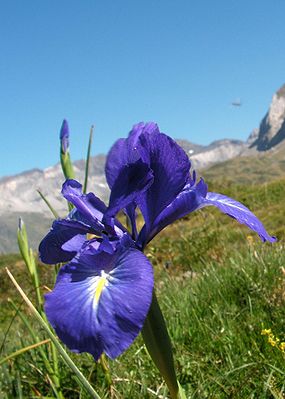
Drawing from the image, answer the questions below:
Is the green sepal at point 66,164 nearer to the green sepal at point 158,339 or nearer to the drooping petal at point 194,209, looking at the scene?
the drooping petal at point 194,209

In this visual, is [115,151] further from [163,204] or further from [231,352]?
[231,352]

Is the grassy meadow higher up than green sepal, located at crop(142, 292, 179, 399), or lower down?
lower down

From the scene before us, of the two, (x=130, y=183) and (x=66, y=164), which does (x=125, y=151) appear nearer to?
(x=130, y=183)

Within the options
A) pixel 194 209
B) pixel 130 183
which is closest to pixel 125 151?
pixel 130 183

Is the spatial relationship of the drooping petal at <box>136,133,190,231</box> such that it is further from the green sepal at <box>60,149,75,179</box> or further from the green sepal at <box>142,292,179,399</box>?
the green sepal at <box>60,149,75,179</box>

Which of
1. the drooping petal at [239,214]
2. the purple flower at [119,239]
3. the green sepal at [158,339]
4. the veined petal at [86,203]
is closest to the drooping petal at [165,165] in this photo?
the purple flower at [119,239]

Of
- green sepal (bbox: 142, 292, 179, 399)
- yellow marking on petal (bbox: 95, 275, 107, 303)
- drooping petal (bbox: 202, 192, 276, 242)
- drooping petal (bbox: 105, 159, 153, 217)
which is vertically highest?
drooping petal (bbox: 105, 159, 153, 217)

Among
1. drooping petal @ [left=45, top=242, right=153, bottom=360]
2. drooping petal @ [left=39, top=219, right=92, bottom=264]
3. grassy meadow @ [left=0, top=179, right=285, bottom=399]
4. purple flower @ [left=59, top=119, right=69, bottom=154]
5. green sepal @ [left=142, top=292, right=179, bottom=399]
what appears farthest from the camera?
grassy meadow @ [left=0, top=179, right=285, bottom=399]

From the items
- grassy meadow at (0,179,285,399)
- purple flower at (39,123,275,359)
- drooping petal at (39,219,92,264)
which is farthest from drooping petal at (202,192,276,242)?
grassy meadow at (0,179,285,399)
